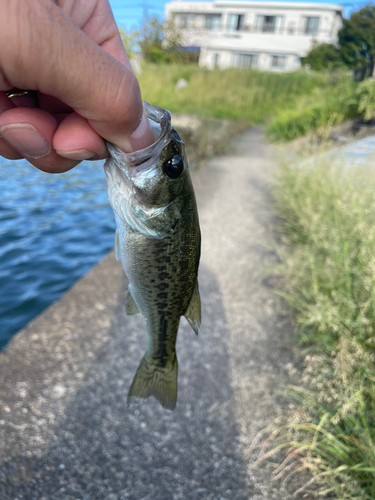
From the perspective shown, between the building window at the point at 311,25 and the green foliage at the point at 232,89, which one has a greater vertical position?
the building window at the point at 311,25

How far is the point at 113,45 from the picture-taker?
129 centimetres

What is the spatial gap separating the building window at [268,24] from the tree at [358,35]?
8504 millimetres

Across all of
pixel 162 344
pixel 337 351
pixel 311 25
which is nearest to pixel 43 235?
pixel 337 351

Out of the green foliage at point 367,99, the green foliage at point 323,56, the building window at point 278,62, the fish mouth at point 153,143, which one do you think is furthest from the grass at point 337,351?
the building window at point 278,62

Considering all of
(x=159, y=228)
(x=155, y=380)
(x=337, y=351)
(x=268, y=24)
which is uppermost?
(x=268, y=24)

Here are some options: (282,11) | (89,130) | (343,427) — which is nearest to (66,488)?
(343,427)

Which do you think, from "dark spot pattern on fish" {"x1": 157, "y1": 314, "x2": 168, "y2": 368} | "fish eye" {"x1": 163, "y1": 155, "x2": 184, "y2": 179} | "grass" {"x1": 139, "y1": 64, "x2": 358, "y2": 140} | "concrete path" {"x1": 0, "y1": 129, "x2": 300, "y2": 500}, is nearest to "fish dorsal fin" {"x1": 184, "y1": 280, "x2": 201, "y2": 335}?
"dark spot pattern on fish" {"x1": 157, "y1": 314, "x2": 168, "y2": 368}

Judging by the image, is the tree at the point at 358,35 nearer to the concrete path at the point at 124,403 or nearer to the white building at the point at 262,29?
the white building at the point at 262,29

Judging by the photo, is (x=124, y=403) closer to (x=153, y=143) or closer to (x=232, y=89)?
(x=153, y=143)

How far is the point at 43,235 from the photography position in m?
5.94

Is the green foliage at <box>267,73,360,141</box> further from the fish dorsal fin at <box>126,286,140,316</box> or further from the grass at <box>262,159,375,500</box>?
the fish dorsal fin at <box>126,286,140,316</box>

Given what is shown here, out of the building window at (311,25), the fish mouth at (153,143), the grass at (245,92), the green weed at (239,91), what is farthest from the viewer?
the building window at (311,25)

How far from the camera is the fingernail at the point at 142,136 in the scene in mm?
1138

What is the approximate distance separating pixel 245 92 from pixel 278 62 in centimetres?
2878
